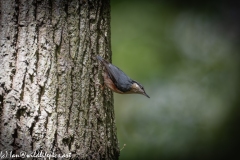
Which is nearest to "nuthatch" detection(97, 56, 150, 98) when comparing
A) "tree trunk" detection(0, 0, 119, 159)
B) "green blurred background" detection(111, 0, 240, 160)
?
"tree trunk" detection(0, 0, 119, 159)

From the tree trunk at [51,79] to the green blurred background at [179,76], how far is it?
232 centimetres

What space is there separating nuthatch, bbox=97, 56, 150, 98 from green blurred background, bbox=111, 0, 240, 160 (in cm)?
96

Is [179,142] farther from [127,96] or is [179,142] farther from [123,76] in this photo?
[123,76]

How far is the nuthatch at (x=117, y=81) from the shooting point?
9.80 ft

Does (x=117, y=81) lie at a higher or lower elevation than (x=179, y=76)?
lower

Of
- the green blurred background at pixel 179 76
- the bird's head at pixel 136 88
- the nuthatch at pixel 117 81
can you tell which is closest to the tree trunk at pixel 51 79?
the nuthatch at pixel 117 81

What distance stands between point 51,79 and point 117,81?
114 centimetres

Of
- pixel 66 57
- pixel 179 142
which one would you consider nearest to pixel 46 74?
pixel 66 57

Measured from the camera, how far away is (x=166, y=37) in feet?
17.7

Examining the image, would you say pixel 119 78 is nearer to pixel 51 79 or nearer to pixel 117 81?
pixel 117 81

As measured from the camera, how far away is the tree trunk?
2.44m

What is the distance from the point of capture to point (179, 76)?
5.57m

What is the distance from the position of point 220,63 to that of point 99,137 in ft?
10.9

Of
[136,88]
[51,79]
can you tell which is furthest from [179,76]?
[51,79]
